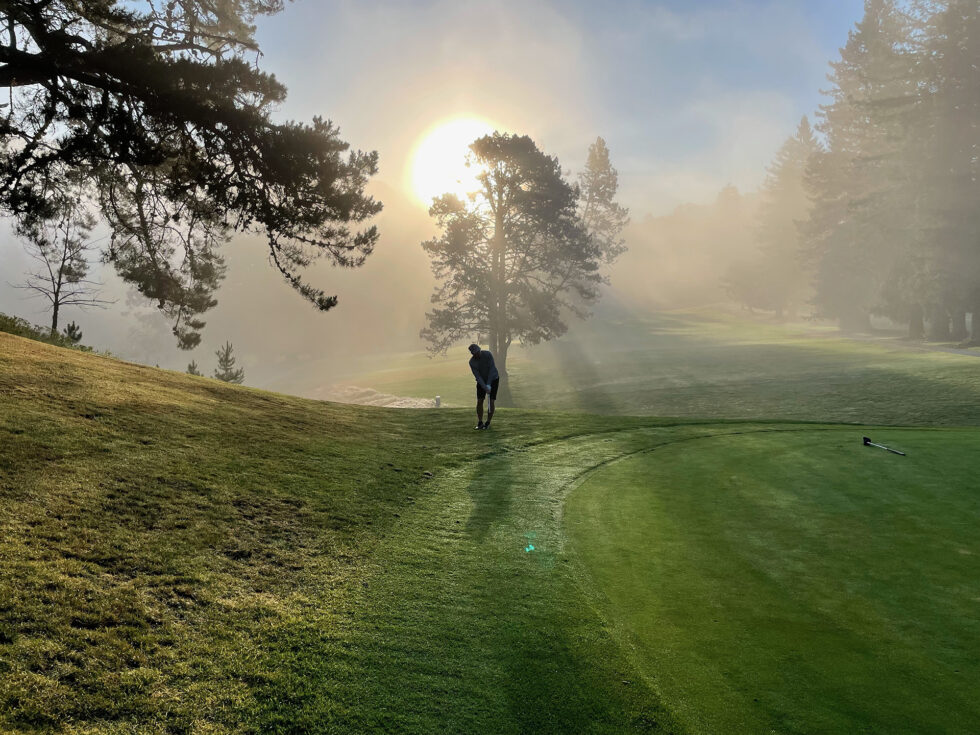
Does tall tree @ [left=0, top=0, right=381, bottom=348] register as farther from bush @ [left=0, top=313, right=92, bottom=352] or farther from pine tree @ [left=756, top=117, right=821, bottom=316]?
pine tree @ [left=756, top=117, right=821, bottom=316]

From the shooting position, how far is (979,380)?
24656 millimetres

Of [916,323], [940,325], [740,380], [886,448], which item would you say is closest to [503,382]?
[740,380]

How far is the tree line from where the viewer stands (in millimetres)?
39312

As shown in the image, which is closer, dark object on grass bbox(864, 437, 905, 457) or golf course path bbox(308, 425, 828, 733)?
golf course path bbox(308, 425, 828, 733)

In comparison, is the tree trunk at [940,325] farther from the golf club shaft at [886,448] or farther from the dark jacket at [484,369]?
the dark jacket at [484,369]

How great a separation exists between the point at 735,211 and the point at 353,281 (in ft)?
356

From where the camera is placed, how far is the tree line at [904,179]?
39312mm

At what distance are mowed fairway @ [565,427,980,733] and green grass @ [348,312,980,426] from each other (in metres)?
15.6

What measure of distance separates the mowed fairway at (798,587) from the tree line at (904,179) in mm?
39772

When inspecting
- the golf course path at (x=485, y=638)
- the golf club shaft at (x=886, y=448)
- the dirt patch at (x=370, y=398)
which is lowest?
the dirt patch at (x=370, y=398)

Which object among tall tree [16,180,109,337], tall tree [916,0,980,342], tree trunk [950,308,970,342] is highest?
tall tree [916,0,980,342]

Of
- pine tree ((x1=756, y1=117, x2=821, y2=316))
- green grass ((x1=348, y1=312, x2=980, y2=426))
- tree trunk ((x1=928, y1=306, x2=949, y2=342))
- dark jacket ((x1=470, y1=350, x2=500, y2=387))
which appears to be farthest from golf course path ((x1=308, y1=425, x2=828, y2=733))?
pine tree ((x1=756, y1=117, x2=821, y2=316))

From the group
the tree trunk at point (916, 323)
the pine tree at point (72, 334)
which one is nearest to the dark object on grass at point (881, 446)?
the pine tree at point (72, 334)

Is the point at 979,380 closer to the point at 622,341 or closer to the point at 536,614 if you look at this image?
the point at 536,614
